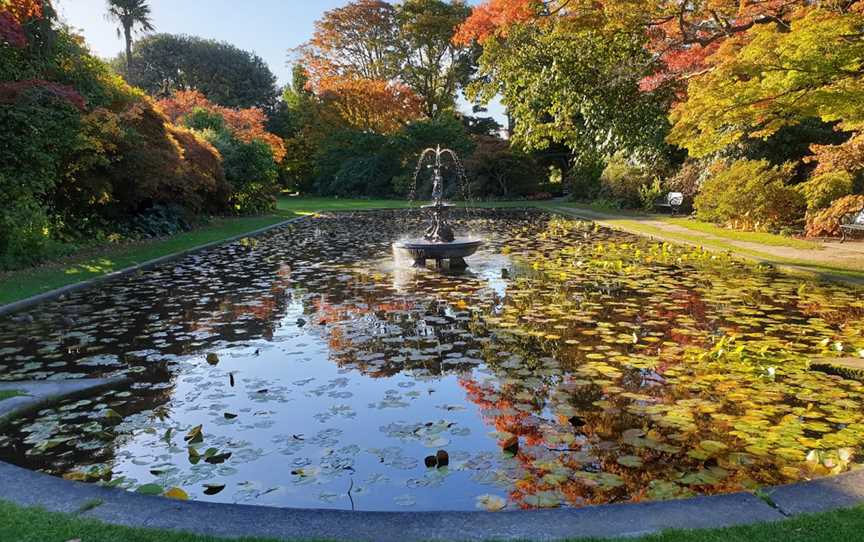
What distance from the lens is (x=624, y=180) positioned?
29375 mm

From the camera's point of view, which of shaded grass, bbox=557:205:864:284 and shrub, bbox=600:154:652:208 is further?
shrub, bbox=600:154:652:208

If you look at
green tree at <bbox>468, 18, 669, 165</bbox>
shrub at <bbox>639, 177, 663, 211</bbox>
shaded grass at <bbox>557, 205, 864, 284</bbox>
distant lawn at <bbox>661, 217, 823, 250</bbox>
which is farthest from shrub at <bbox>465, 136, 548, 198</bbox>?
shaded grass at <bbox>557, 205, 864, 284</bbox>

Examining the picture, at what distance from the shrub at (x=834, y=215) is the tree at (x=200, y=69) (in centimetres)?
4972

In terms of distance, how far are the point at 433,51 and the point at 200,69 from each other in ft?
71.0

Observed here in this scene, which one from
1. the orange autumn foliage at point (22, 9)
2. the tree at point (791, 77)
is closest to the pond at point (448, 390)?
the tree at point (791, 77)

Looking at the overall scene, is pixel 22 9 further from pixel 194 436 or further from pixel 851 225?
pixel 851 225

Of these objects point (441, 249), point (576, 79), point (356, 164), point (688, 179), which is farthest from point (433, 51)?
point (441, 249)

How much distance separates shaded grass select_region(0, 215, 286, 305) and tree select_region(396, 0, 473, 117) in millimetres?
33496

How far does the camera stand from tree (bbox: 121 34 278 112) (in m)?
56.4

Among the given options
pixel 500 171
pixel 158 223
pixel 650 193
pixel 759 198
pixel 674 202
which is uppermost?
pixel 500 171

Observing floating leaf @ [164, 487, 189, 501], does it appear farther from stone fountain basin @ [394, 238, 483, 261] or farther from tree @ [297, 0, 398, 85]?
tree @ [297, 0, 398, 85]

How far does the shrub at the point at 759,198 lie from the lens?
17609 mm

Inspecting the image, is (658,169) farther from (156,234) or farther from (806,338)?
(806,338)

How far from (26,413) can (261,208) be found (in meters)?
25.8
